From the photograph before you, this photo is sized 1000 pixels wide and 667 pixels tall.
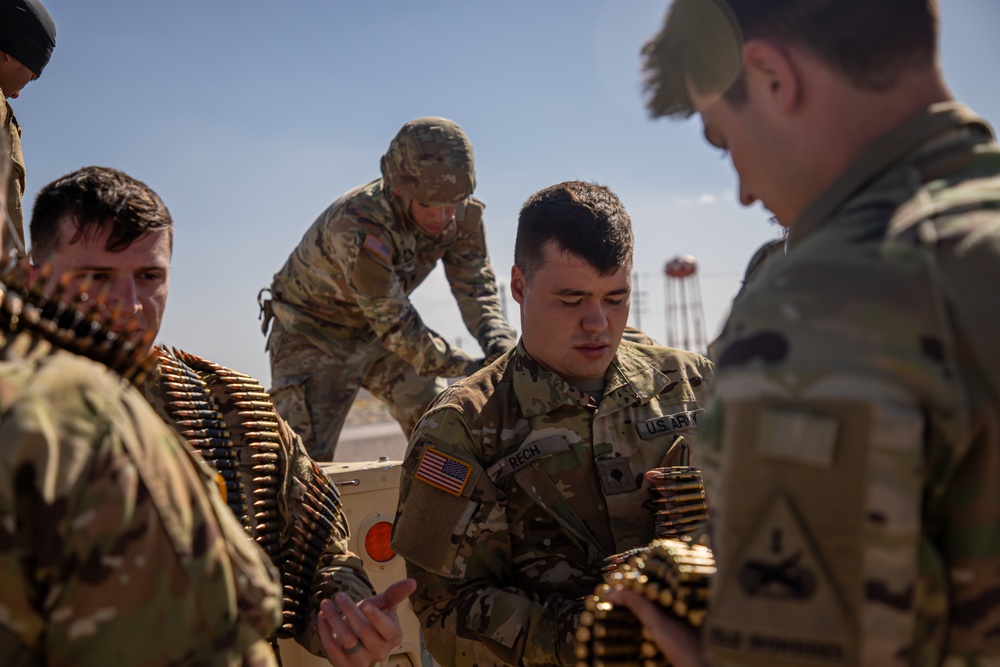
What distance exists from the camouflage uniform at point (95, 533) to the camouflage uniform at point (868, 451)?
2.73ft

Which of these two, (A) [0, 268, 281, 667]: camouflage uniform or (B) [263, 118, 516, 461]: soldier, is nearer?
(A) [0, 268, 281, 667]: camouflage uniform

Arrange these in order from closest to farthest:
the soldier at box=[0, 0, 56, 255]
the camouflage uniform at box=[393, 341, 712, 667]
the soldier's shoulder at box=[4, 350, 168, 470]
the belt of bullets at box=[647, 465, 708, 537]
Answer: the soldier's shoulder at box=[4, 350, 168, 470] → the camouflage uniform at box=[393, 341, 712, 667] → the belt of bullets at box=[647, 465, 708, 537] → the soldier at box=[0, 0, 56, 255]

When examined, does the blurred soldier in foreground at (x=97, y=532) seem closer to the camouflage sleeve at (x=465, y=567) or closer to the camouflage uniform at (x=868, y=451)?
the camouflage uniform at (x=868, y=451)

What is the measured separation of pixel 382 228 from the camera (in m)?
6.93

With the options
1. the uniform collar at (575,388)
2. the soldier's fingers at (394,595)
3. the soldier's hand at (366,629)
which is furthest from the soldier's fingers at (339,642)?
the uniform collar at (575,388)

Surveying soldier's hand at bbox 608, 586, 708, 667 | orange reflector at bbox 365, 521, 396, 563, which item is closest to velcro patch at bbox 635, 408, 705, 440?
orange reflector at bbox 365, 521, 396, 563

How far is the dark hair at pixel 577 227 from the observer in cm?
372

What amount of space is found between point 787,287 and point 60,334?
1.22m

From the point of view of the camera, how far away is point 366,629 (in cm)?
278

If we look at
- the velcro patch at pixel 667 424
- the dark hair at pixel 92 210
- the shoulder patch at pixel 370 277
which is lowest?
the velcro patch at pixel 667 424

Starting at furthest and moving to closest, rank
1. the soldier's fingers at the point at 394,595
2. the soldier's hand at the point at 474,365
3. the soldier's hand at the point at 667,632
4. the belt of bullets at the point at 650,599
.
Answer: the soldier's hand at the point at 474,365, the soldier's fingers at the point at 394,595, the belt of bullets at the point at 650,599, the soldier's hand at the point at 667,632

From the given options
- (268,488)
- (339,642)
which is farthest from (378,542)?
(339,642)

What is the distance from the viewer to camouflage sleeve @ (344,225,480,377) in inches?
264

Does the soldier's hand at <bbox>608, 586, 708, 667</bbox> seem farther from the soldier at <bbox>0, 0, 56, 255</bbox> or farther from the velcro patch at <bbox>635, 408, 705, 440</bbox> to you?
the soldier at <bbox>0, 0, 56, 255</bbox>
